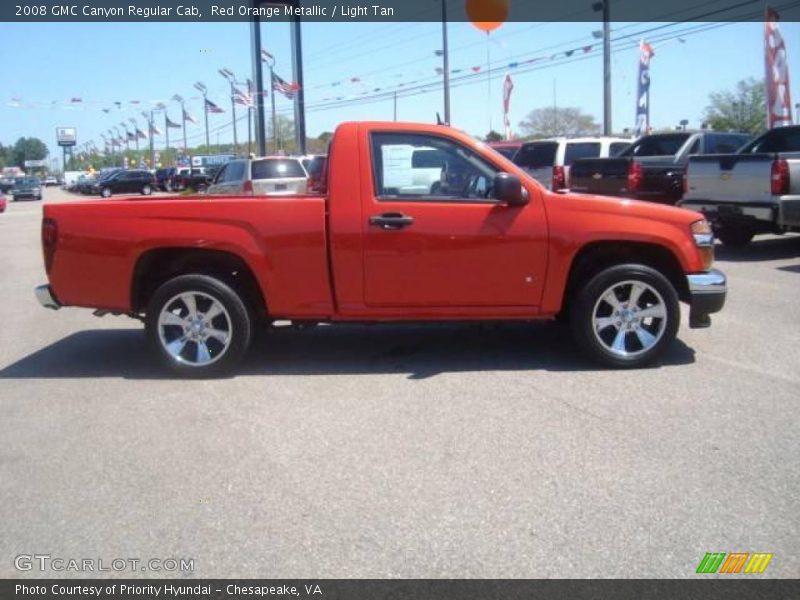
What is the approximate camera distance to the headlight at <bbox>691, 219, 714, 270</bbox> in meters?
5.95

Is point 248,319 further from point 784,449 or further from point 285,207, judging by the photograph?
point 784,449

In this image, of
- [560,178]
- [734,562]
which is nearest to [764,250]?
[560,178]

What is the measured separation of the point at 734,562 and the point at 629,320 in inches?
114

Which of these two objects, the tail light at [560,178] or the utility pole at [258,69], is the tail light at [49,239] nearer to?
the tail light at [560,178]

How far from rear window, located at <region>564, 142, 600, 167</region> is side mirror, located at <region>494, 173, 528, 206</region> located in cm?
1260

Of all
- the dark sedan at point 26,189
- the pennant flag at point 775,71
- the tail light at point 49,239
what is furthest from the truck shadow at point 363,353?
the dark sedan at point 26,189

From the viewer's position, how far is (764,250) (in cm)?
1249

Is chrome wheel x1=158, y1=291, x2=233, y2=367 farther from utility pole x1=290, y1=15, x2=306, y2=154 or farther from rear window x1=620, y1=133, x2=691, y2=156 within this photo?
utility pole x1=290, y1=15, x2=306, y2=154

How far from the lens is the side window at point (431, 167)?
590cm

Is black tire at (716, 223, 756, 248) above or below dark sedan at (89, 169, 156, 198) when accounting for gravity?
below

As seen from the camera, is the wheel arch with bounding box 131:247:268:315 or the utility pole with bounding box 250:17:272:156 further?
the utility pole with bounding box 250:17:272:156

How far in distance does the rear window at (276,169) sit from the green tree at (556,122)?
77.7 m
